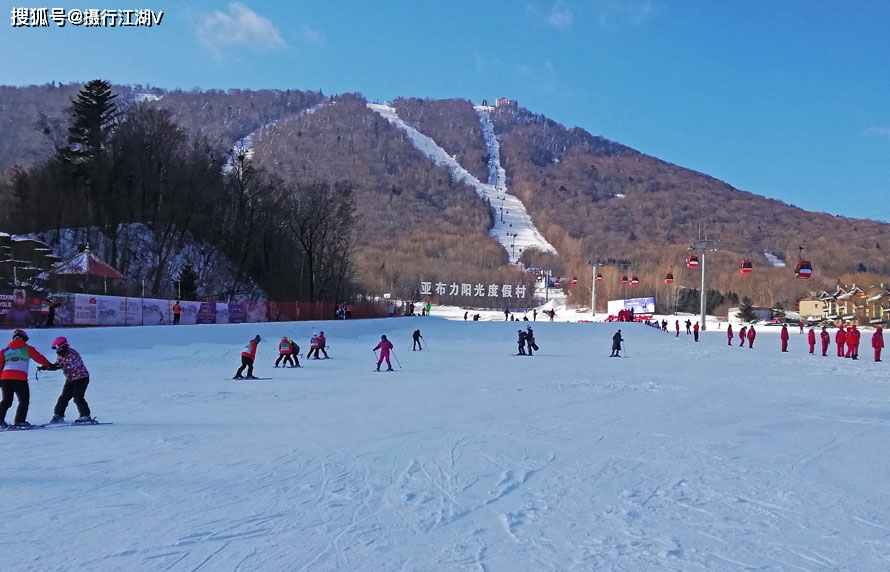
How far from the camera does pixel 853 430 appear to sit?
39.2ft

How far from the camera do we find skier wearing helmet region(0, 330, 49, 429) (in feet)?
33.7

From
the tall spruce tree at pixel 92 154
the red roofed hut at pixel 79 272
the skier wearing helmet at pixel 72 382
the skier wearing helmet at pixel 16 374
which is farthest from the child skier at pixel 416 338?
the tall spruce tree at pixel 92 154

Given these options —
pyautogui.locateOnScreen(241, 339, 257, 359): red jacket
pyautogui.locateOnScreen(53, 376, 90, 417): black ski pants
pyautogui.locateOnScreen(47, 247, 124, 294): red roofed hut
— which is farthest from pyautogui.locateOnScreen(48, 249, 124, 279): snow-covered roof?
pyautogui.locateOnScreen(53, 376, 90, 417): black ski pants

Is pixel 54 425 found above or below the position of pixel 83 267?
below

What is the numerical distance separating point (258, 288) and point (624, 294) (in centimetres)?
8487

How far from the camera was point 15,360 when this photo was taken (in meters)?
10.3

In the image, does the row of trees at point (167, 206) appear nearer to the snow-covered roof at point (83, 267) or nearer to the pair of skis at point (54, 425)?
the snow-covered roof at point (83, 267)

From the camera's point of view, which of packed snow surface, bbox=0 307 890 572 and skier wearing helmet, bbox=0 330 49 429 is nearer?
packed snow surface, bbox=0 307 890 572

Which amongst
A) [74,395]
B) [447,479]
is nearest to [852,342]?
[447,479]

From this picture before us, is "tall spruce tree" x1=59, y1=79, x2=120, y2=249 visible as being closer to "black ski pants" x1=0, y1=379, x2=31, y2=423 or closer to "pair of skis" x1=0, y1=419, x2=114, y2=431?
"pair of skis" x1=0, y1=419, x2=114, y2=431

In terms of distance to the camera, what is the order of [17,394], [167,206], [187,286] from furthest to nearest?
1. [167,206]
2. [187,286]
3. [17,394]

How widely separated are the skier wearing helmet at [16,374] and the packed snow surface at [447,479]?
0.42 metres

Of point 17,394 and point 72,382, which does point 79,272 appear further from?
point 17,394

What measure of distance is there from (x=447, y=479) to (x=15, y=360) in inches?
273
